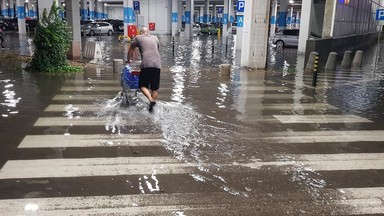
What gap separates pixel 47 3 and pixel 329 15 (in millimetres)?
17333

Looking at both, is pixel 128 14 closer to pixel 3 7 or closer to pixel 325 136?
pixel 325 136

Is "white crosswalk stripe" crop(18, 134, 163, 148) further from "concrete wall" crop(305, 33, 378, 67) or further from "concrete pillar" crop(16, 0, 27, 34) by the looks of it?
"concrete pillar" crop(16, 0, 27, 34)

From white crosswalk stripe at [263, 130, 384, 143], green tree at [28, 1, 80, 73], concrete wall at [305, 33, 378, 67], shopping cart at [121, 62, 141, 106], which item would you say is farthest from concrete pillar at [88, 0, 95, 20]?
white crosswalk stripe at [263, 130, 384, 143]

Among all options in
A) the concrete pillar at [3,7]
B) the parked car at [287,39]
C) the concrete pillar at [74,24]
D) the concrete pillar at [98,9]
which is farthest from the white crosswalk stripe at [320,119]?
the concrete pillar at [3,7]

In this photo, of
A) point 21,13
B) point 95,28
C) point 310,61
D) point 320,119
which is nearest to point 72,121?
point 320,119

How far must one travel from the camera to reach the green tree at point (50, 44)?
1484 centimetres

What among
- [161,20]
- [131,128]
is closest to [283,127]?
[131,128]

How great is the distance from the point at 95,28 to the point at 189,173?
46488 mm

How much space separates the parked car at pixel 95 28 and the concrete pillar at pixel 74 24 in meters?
28.1

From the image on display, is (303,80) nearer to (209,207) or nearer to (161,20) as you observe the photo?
Answer: (209,207)

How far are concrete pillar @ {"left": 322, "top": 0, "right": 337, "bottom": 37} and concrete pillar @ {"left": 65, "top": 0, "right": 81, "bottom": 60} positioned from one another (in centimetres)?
1569

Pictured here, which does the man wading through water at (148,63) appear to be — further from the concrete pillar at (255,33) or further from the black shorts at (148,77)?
the concrete pillar at (255,33)

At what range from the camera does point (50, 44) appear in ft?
48.2

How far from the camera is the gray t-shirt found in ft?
29.6
